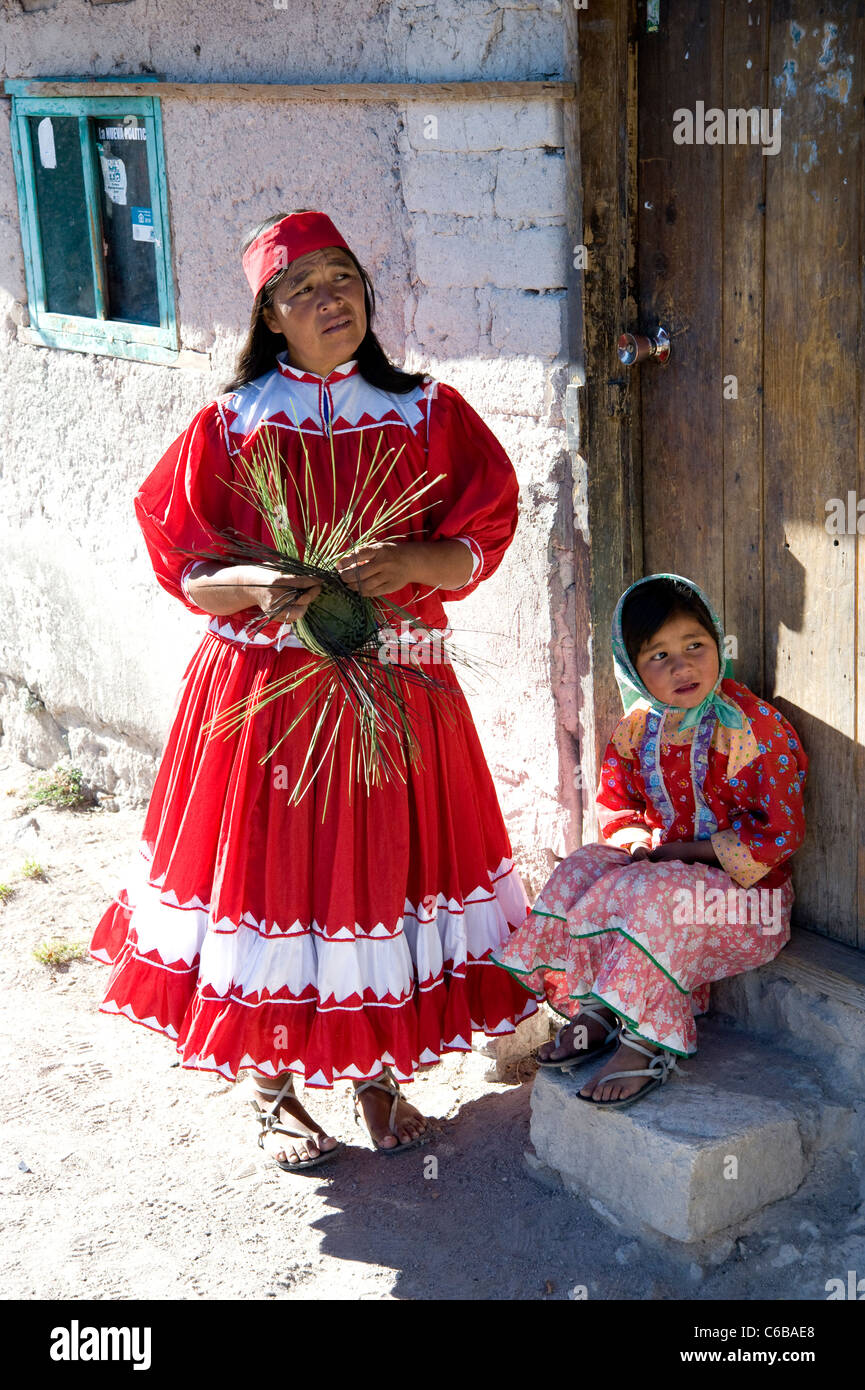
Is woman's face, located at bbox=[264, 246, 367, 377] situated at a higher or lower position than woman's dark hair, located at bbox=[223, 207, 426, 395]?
higher

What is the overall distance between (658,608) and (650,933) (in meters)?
0.65

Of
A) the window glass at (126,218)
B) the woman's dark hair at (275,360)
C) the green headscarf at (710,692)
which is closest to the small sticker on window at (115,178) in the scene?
the window glass at (126,218)

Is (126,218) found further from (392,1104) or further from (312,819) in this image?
(392,1104)

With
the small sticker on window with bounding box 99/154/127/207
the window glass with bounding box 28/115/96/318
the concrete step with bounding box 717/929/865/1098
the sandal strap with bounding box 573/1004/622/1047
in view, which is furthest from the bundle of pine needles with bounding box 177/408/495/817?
the window glass with bounding box 28/115/96/318

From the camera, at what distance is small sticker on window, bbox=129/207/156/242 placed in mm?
4504

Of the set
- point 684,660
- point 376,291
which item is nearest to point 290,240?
point 376,291

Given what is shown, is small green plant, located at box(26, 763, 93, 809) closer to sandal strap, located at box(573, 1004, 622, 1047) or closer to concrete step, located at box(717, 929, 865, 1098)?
sandal strap, located at box(573, 1004, 622, 1047)

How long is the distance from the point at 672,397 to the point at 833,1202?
5.68ft

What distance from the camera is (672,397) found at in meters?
3.17

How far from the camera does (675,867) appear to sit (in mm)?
2857

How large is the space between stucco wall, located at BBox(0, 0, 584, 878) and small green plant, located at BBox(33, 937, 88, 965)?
36.8 inches

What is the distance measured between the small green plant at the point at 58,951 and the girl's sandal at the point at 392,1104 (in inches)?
50.9

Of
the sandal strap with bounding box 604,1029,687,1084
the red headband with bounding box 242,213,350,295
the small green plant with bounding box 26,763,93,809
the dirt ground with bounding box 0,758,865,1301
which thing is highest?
the red headband with bounding box 242,213,350,295

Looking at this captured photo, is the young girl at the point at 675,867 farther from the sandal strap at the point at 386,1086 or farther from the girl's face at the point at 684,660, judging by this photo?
the sandal strap at the point at 386,1086
